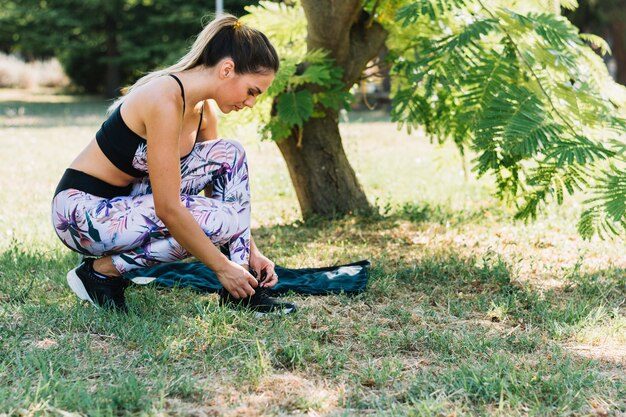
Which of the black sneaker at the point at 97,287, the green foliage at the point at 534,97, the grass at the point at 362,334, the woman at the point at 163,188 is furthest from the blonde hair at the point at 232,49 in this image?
the grass at the point at 362,334

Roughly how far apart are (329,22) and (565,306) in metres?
2.48

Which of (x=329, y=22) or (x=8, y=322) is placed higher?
(x=329, y=22)

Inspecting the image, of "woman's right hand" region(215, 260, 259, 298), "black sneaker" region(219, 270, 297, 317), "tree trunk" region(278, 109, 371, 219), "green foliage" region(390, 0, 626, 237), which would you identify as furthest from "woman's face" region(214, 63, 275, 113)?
"tree trunk" region(278, 109, 371, 219)

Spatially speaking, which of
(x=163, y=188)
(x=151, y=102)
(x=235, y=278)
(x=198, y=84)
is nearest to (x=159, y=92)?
(x=151, y=102)

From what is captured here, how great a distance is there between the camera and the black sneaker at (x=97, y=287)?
3418 millimetres

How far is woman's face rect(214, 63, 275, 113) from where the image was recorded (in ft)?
10.8

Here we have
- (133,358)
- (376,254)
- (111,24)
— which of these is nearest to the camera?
(133,358)

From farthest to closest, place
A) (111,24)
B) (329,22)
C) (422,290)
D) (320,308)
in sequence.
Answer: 1. (111,24)
2. (329,22)
3. (422,290)
4. (320,308)

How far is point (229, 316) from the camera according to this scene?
133 inches

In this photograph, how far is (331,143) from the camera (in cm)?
564

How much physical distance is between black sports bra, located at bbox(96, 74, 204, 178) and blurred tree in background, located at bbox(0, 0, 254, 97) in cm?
1759

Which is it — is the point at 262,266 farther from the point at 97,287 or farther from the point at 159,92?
the point at 159,92

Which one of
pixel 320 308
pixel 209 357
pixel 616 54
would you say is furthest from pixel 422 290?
pixel 616 54

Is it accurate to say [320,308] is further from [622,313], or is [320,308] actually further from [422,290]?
[622,313]
